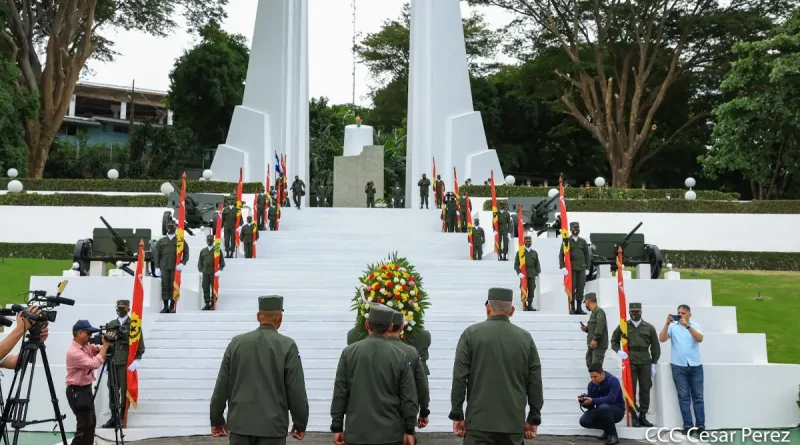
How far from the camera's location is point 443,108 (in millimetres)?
27188

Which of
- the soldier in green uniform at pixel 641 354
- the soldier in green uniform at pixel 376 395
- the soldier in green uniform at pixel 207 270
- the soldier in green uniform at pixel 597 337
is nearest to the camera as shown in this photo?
the soldier in green uniform at pixel 376 395

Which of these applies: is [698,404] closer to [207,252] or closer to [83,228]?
[207,252]

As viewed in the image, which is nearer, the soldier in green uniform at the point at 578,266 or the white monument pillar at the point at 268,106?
the soldier in green uniform at the point at 578,266

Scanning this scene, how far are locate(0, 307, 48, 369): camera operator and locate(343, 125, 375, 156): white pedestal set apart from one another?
82.6ft

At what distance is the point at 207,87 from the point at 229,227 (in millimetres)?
26229

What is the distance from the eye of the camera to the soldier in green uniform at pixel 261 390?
4801 millimetres

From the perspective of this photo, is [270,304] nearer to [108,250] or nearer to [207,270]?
[207,270]

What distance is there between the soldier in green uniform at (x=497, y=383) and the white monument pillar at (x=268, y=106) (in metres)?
21.5

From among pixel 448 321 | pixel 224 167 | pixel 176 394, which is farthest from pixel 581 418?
pixel 224 167

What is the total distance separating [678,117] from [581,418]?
30.7m

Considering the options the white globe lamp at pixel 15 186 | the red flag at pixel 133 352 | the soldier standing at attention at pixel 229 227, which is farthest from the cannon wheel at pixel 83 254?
the white globe lamp at pixel 15 186

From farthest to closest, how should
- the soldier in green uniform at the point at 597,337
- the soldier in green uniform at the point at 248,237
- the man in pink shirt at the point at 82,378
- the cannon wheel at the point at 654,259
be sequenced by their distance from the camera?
the soldier in green uniform at the point at 248,237
the cannon wheel at the point at 654,259
the soldier in green uniform at the point at 597,337
the man in pink shirt at the point at 82,378

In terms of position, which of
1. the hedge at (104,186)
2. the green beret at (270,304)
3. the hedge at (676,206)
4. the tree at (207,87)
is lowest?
the green beret at (270,304)

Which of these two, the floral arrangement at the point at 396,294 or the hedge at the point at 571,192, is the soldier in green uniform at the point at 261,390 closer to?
the floral arrangement at the point at 396,294
